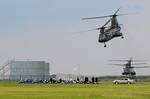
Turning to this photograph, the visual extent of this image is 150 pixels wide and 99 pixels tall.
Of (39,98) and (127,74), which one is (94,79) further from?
(39,98)

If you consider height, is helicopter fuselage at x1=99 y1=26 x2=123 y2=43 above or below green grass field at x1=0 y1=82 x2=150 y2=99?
above

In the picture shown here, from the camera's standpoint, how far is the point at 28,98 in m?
45.3

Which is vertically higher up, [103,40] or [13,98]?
[103,40]

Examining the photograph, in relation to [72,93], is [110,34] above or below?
above

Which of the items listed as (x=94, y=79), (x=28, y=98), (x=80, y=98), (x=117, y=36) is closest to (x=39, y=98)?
(x=28, y=98)

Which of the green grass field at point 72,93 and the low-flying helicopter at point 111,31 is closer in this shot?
the green grass field at point 72,93

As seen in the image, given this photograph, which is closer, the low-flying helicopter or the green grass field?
the green grass field

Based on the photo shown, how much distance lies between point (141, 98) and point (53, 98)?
31.3 feet

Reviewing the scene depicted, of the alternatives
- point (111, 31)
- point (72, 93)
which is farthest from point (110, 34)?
point (72, 93)

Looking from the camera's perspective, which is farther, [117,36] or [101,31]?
[101,31]

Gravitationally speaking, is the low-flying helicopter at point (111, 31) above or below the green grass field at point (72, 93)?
above

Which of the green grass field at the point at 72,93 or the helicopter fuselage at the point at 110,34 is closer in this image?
the green grass field at the point at 72,93

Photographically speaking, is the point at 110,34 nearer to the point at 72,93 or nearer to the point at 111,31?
the point at 111,31

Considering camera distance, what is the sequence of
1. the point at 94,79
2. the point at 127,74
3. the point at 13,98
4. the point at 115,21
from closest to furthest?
the point at 13,98 < the point at 115,21 < the point at 94,79 < the point at 127,74
